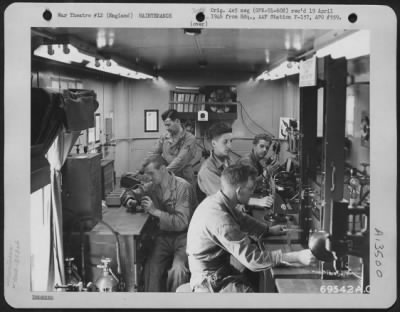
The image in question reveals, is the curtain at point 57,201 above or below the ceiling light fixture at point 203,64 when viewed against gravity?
below

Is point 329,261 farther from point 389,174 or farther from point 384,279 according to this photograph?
point 389,174

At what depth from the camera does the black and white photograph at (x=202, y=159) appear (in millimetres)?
1363

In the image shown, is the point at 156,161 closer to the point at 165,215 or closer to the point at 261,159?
the point at 165,215

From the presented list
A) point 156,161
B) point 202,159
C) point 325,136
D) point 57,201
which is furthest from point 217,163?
point 57,201

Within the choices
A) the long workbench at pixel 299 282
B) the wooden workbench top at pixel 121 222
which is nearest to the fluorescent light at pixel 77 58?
the wooden workbench top at pixel 121 222

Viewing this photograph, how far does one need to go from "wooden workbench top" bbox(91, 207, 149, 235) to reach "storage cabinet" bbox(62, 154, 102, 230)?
0.02 meters

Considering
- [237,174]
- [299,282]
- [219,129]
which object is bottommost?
[299,282]

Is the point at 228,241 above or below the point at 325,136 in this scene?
below

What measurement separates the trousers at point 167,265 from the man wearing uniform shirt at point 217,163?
0.44ft

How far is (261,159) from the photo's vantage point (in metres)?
1.39

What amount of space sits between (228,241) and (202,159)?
21 cm

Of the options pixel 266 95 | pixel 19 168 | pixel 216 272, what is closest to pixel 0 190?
pixel 19 168

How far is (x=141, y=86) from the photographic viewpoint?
4.57 feet

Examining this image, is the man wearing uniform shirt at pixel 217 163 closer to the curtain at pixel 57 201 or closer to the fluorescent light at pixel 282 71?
the fluorescent light at pixel 282 71
